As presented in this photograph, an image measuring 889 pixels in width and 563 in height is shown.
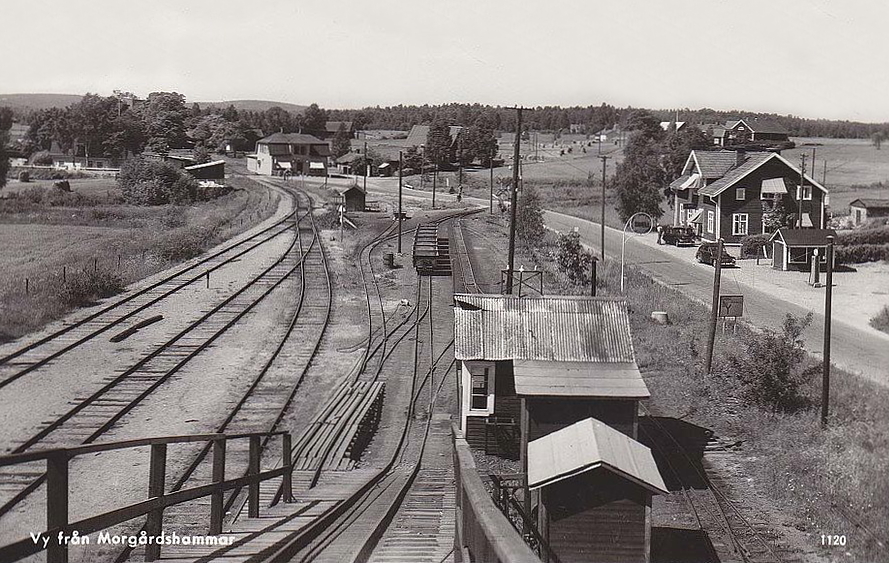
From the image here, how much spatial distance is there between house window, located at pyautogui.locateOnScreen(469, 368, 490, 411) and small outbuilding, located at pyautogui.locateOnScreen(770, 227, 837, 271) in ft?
76.8

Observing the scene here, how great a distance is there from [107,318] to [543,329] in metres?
13.2

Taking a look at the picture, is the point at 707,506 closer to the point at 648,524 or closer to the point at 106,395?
the point at 648,524

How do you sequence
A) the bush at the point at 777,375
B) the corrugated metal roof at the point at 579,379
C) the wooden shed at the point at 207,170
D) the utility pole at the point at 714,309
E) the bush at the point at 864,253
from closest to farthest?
the corrugated metal roof at the point at 579,379 → the bush at the point at 777,375 → the utility pole at the point at 714,309 → the bush at the point at 864,253 → the wooden shed at the point at 207,170

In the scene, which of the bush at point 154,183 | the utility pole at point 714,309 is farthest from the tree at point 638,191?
the utility pole at point 714,309

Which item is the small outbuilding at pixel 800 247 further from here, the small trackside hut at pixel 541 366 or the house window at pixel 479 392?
the house window at pixel 479 392

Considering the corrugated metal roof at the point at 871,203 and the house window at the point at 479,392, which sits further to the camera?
the corrugated metal roof at the point at 871,203

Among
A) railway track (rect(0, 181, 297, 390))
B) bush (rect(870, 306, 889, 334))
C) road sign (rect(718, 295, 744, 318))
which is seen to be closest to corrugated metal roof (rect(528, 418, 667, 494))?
railway track (rect(0, 181, 297, 390))

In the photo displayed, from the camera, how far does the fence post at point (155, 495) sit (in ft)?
15.7

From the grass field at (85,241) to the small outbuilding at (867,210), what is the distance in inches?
1376

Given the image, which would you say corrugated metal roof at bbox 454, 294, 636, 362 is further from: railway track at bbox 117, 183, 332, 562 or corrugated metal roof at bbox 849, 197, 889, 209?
corrugated metal roof at bbox 849, 197, 889, 209

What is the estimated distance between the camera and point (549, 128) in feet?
521

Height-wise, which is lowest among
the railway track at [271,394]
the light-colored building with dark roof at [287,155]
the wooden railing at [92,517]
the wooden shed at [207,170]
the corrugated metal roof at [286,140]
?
the railway track at [271,394]

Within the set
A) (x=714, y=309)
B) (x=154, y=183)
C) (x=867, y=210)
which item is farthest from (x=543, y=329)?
(x=867, y=210)

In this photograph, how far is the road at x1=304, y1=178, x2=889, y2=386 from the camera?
21828 mm
